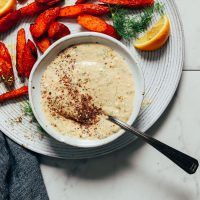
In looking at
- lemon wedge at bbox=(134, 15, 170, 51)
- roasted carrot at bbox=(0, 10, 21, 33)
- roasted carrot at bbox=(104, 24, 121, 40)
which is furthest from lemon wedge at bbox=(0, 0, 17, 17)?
lemon wedge at bbox=(134, 15, 170, 51)

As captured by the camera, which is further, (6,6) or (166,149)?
(6,6)

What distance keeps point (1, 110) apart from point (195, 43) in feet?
2.50

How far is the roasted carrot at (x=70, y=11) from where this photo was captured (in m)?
1.73

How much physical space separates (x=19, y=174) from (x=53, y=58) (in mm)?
449

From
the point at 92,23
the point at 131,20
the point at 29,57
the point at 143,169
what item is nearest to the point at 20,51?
the point at 29,57

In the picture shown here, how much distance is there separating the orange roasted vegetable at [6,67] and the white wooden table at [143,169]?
0.31 m

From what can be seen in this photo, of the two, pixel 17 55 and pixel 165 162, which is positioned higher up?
pixel 17 55

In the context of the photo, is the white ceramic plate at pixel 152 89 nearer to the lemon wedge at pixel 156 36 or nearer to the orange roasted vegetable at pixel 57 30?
the lemon wedge at pixel 156 36

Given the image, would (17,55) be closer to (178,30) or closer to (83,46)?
(83,46)

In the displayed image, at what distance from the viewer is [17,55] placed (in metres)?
1.73

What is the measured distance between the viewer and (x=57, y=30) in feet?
5.58

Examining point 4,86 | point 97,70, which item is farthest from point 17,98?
point 97,70

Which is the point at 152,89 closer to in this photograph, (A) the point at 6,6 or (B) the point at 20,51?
(B) the point at 20,51

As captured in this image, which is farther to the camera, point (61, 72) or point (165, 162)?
point (165, 162)
